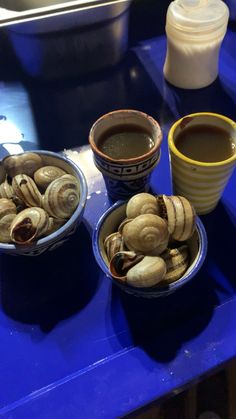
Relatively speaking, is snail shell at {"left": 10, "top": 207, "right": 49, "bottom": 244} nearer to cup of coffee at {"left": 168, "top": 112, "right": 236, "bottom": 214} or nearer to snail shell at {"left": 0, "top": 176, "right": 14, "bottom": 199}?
snail shell at {"left": 0, "top": 176, "right": 14, "bottom": 199}

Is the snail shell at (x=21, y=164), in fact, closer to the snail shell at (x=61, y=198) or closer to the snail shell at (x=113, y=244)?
the snail shell at (x=61, y=198)

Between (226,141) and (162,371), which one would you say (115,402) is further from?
(226,141)

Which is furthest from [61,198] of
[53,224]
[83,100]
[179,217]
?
[83,100]

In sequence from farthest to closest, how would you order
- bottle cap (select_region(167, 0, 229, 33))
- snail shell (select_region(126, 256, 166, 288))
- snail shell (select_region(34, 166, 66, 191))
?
bottle cap (select_region(167, 0, 229, 33)) < snail shell (select_region(34, 166, 66, 191)) < snail shell (select_region(126, 256, 166, 288))

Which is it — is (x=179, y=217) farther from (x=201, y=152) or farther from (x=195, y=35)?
(x=195, y=35)

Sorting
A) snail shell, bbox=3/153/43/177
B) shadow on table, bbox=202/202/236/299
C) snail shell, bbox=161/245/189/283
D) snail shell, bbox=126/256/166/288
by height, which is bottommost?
shadow on table, bbox=202/202/236/299

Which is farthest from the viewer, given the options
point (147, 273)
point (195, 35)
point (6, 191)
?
point (195, 35)

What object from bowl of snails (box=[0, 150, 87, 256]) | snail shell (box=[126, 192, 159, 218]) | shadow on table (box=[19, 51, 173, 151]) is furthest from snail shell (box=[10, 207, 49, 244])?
shadow on table (box=[19, 51, 173, 151])
